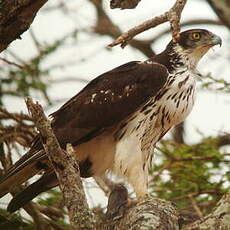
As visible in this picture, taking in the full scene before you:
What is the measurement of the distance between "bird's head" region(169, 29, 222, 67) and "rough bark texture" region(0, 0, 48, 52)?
3.15 meters

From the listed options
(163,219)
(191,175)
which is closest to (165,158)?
(191,175)

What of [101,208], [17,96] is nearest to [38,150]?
[101,208]

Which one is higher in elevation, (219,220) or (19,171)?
(19,171)

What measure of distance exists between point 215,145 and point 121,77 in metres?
1.81

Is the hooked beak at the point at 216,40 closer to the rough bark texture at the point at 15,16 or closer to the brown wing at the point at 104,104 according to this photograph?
the brown wing at the point at 104,104

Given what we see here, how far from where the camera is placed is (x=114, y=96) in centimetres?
642

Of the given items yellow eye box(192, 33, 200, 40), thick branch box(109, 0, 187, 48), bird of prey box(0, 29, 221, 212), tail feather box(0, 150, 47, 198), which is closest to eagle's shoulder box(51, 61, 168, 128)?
bird of prey box(0, 29, 221, 212)

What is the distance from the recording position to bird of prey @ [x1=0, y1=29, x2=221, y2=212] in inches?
247

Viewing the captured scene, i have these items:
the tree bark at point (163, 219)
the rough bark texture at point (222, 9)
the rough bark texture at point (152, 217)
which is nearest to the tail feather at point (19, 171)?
the tree bark at point (163, 219)

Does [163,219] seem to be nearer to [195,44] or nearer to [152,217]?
[152,217]

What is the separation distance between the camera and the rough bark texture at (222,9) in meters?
8.03

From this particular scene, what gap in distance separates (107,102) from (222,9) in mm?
2360

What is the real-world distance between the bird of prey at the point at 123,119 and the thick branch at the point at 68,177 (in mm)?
2351

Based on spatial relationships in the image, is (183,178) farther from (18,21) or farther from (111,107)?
(18,21)
